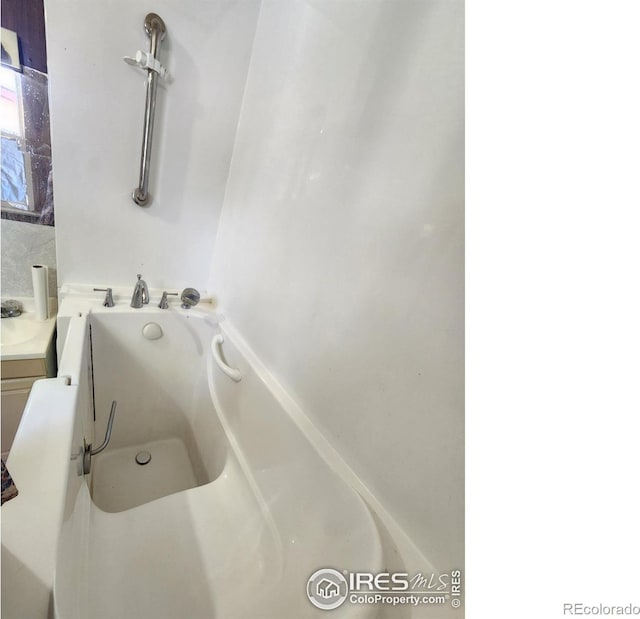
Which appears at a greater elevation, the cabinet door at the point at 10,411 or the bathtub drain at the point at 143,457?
the cabinet door at the point at 10,411

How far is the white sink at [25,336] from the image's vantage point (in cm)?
98

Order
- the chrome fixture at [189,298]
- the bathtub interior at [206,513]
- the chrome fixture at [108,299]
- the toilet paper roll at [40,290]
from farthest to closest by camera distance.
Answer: the chrome fixture at [189,298] < the chrome fixture at [108,299] < the toilet paper roll at [40,290] < the bathtub interior at [206,513]

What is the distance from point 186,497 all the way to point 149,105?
1.55 metres

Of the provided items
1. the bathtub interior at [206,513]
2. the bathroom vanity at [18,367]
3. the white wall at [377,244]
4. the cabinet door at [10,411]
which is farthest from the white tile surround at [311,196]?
the cabinet door at [10,411]

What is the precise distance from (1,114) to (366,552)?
1.89 m

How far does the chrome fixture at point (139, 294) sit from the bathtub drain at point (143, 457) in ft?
2.28

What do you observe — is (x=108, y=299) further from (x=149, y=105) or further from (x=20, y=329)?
(x=149, y=105)

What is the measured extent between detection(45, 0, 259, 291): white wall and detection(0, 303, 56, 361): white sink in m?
0.23

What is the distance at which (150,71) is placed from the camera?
1.11m

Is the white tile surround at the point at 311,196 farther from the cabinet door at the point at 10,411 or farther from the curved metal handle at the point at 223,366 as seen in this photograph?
the cabinet door at the point at 10,411
